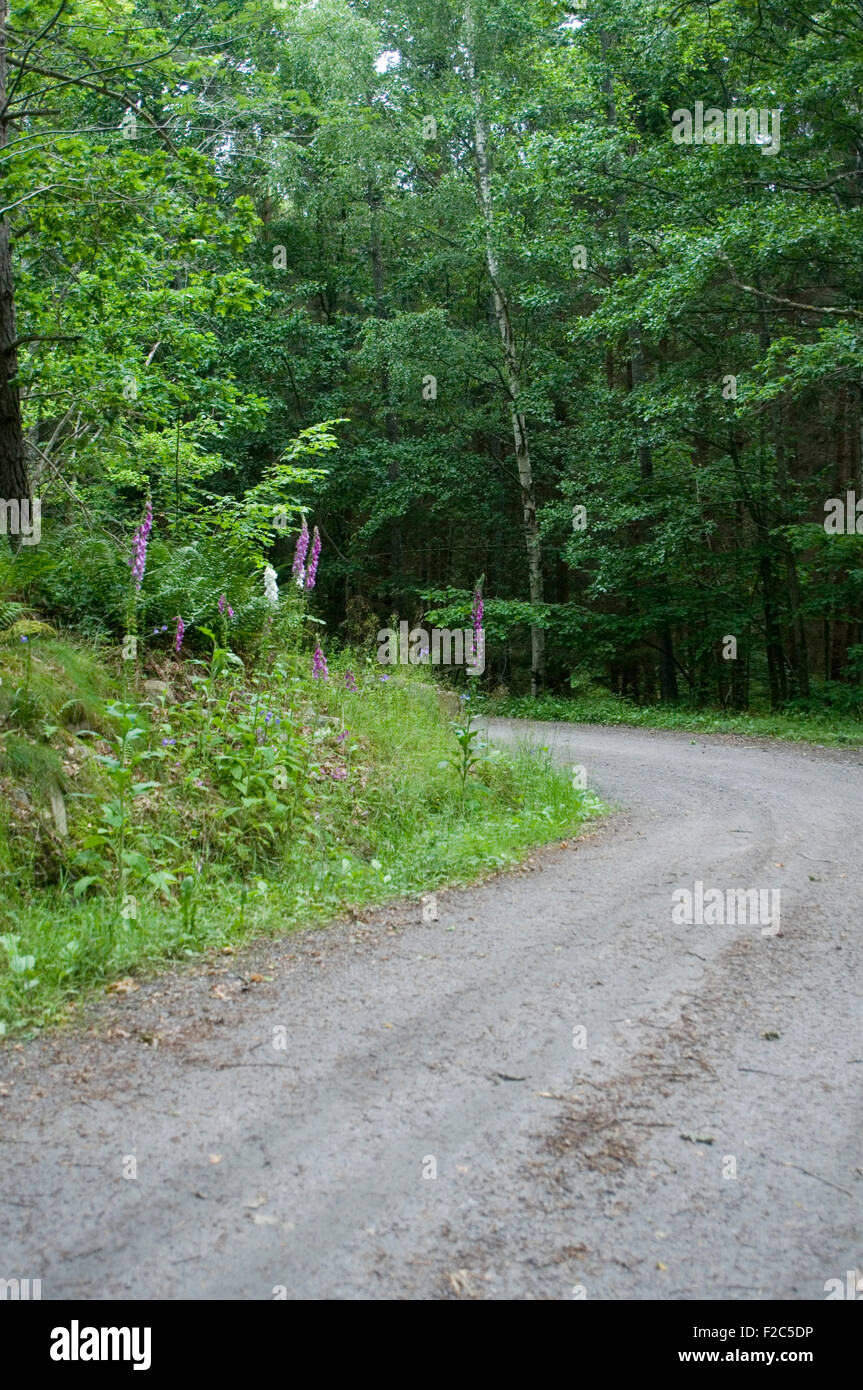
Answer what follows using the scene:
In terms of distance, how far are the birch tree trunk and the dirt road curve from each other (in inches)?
588

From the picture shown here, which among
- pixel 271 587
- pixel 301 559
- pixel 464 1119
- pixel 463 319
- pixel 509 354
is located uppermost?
pixel 463 319

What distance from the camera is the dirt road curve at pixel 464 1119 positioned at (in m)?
2.42

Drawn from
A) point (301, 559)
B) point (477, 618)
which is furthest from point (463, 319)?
point (477, 618)

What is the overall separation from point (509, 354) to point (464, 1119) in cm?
1916

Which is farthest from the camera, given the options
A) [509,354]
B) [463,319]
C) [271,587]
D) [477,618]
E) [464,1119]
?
[463,319]

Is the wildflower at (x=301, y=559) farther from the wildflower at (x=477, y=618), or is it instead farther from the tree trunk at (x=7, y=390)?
the tree trunk at (x=7, y=390)

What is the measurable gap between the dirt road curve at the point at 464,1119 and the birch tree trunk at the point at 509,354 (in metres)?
14.9

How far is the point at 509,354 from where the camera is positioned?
65.6 feet

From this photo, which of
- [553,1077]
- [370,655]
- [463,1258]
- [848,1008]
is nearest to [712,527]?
[370,655]

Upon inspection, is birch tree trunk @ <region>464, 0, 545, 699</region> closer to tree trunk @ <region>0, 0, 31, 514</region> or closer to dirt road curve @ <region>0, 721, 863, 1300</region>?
tree trunk @ <region>0, 0, 31, 514</region>

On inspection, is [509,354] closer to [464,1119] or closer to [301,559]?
[301,559]

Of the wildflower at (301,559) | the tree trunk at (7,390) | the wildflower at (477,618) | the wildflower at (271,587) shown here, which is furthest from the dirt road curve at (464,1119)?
the tree trunk at (7,390)
